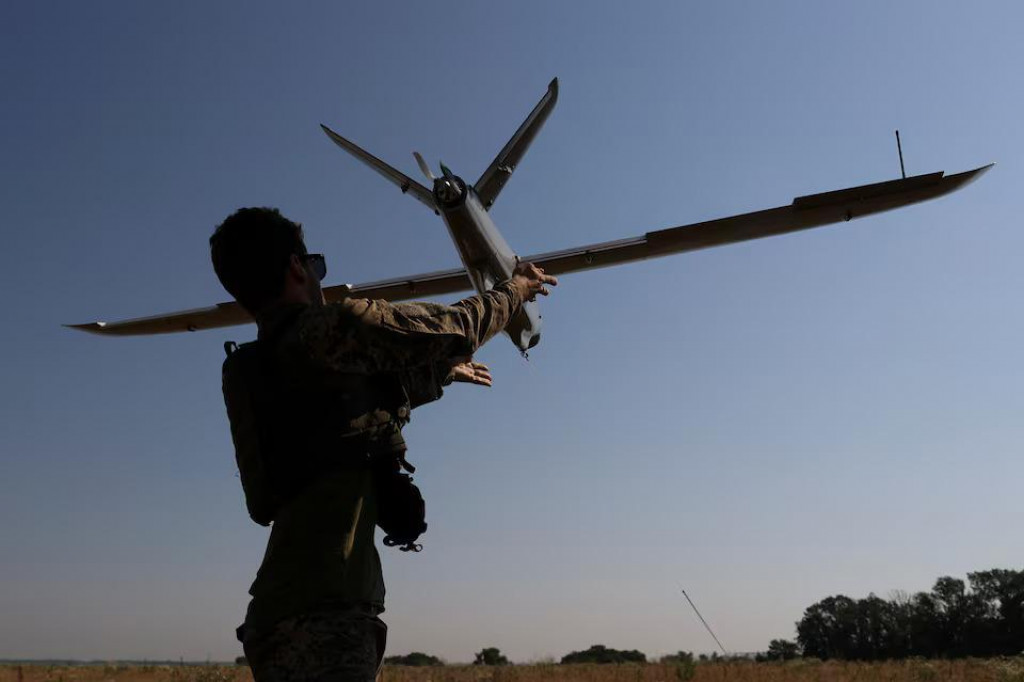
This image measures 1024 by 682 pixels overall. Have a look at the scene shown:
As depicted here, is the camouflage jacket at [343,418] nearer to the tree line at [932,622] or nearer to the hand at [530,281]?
the hand at [530,281]

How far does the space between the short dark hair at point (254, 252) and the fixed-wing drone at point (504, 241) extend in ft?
37.3

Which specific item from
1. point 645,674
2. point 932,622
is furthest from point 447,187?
point 932,622

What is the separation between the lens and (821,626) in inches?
1975

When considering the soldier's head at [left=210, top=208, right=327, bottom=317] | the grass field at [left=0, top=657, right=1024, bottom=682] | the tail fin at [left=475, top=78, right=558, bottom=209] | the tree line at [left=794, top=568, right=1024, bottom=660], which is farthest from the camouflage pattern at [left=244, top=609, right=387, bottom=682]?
the tree line at [left=794, top=568, right=1024, bottom=660]

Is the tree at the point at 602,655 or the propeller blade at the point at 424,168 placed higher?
the propeller blade at the point at 424,168

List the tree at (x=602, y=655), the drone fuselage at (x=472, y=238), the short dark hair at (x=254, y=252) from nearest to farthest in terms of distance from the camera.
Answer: the short dark hair at (x=254, y=252) < the drone fuselage at (x=472, y=238) < the tree at (x=602, y=655)

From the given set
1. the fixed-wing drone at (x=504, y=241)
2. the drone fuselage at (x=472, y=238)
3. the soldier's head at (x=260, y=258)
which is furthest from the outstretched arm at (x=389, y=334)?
the drone fuselage at (x=472, y=238)

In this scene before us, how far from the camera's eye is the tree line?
43656mm

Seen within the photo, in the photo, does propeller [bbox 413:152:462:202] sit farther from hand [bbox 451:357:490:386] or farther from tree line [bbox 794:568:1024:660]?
tree line [bbox 794:568:1024:660]

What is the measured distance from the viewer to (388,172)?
18141mm

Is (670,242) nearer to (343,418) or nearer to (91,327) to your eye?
(91,327)

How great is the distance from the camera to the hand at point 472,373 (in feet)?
11.0

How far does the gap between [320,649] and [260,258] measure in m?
1.33

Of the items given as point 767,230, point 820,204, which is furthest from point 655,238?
point 820,204
